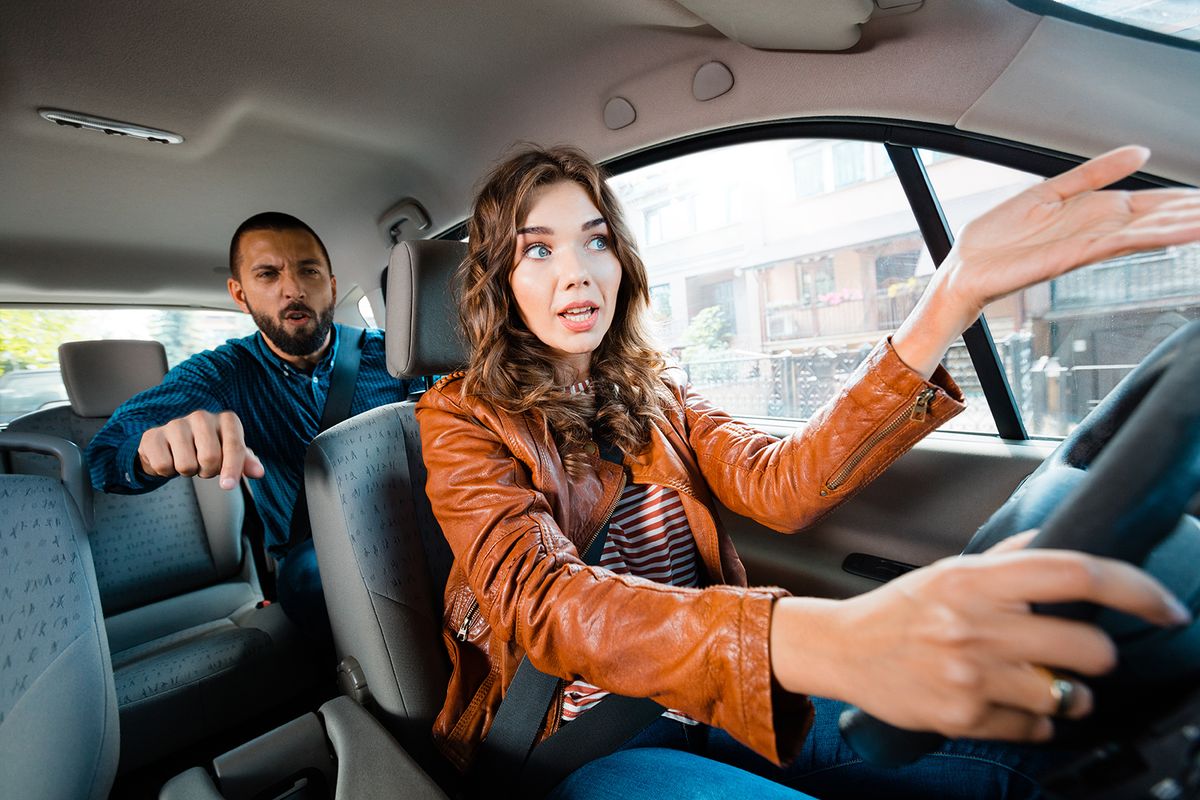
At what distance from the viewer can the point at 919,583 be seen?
1.56 ft

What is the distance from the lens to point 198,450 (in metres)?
1.05

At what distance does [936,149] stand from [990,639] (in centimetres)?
129

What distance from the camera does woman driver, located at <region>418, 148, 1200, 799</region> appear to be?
0.44 m

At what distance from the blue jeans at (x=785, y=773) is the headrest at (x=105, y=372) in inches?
84.0

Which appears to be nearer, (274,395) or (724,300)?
(274,395)

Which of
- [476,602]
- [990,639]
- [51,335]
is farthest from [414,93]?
[51,335]

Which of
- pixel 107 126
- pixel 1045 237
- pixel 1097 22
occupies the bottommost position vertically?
pixel 1045 237

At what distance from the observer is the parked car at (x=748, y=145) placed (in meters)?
1.23

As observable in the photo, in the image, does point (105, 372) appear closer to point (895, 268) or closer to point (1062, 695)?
point (895, 268)

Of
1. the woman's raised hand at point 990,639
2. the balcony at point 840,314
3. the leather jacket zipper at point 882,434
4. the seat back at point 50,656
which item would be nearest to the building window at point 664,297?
the balcony at point 840,314

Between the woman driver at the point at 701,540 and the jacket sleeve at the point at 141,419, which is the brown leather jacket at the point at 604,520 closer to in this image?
the woman driver at the point at 701,540

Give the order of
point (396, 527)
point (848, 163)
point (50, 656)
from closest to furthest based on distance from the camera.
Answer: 1. point (50, 656)
2. point (396, 527)
3. point (848, 163)

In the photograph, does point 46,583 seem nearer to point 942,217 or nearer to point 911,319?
point 911,319

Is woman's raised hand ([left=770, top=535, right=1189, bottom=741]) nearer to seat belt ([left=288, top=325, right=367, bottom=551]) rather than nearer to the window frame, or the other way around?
the window frame
